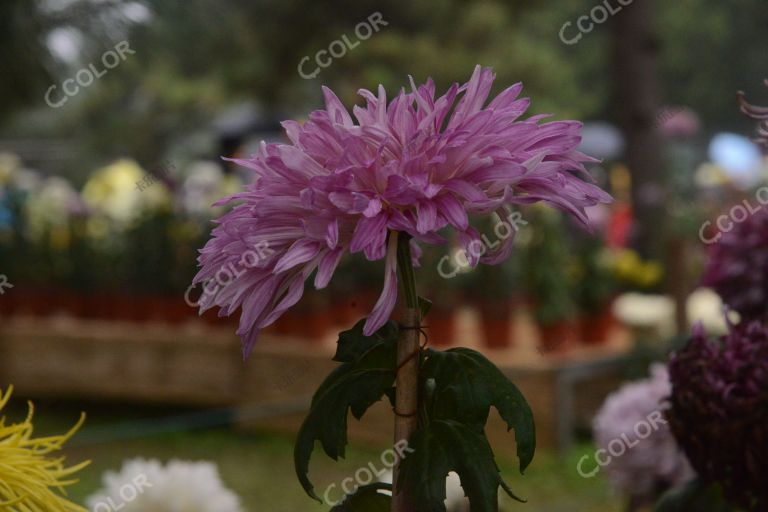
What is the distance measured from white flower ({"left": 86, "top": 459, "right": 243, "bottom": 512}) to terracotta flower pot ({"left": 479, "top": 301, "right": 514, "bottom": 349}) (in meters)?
4.57

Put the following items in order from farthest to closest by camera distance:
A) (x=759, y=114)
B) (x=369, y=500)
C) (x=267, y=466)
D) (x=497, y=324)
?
(x=497, y=324) < (x=267, y=466) < (x=759, y=114) < (x=369, y=500)

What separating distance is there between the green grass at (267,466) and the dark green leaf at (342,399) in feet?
10.8

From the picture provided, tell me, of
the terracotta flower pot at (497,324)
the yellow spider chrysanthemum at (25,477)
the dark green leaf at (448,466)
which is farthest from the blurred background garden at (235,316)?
the dark green leaf at (448,466)

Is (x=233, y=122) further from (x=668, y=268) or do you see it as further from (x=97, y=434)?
(x=668, y=268)

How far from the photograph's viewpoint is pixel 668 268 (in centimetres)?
460

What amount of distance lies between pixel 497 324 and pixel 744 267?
4264 mm

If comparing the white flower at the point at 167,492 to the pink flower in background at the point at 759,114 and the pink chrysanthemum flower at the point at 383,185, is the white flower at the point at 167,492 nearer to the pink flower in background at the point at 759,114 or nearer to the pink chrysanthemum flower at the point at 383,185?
the pink chrysanthemum flower at the point at 383,185

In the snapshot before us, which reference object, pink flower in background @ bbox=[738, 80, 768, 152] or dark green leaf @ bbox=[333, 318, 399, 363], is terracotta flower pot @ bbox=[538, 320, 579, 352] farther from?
dark green leaf @ bbox=[333, 318, 399, 363]

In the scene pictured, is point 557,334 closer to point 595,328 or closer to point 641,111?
point 595,328

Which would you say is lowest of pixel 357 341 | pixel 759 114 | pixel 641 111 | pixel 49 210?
pixel 357 341

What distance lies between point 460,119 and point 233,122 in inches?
700

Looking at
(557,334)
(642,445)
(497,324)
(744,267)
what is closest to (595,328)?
(557,334)

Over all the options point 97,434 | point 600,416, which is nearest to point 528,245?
point 97,434

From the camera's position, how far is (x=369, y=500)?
81 centimetres
